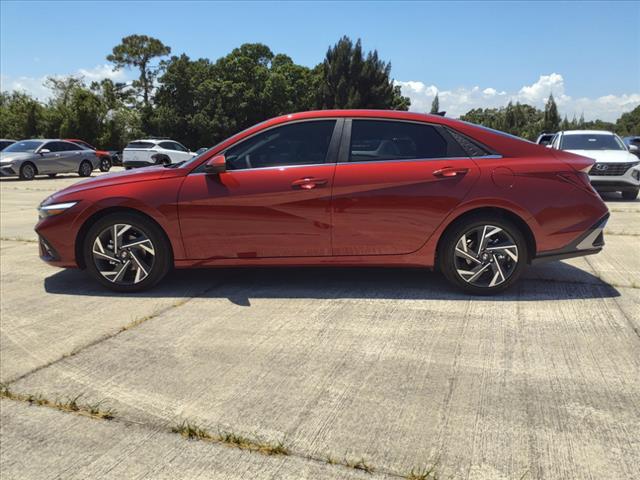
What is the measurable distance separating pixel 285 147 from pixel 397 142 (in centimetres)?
96

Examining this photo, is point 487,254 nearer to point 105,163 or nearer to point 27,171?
point 27,171

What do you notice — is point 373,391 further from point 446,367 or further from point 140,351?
point 140,351

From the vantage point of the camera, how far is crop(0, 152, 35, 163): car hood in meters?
19.0

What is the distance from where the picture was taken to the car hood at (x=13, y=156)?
19.0 metres

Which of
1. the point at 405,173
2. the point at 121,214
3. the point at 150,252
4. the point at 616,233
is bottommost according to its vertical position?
the point at 616,233

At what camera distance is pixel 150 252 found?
4527mm


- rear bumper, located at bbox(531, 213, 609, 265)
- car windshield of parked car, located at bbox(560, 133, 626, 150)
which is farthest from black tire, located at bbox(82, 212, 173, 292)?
car windshield of parked car, located at bbox(560, 133, 626, 150)

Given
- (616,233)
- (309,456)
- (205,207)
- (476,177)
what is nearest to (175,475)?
(309,456)

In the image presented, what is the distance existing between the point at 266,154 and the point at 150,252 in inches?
52.3

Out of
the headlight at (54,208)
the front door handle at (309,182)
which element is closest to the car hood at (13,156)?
the headlight at (54,208)

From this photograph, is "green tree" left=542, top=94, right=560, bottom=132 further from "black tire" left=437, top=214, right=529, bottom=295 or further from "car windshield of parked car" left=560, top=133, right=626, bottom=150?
"black tire" left=437, top=214, right=529, bottom=295

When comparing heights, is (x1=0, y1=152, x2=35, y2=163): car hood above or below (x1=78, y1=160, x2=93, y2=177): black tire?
above

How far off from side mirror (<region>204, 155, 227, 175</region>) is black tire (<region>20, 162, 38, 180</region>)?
18220mm

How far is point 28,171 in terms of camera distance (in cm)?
1961
